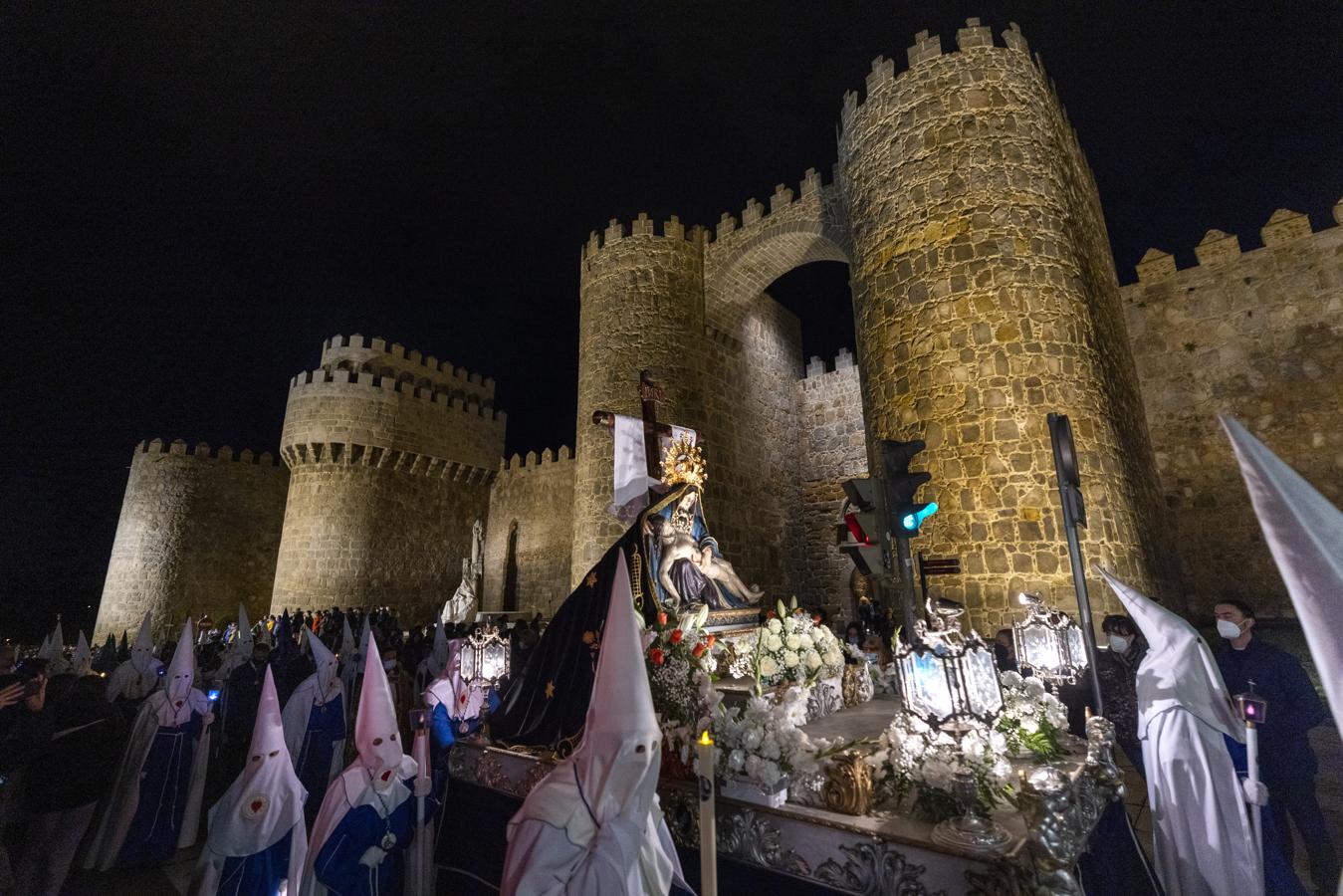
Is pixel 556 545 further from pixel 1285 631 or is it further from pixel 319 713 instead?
pixel 1285 631

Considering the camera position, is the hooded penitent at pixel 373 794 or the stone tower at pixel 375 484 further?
the stone tower at pixel 375 484

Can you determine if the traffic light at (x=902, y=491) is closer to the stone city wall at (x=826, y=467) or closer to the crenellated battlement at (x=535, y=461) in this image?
the stone city wall at (x=826, y=467)

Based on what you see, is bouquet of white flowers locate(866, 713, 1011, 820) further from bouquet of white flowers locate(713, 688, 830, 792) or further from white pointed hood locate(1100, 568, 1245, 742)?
white pointed hood locate(1100, 568, 1245, 742)

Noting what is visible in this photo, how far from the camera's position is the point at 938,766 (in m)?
2.55

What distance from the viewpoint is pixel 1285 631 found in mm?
9898

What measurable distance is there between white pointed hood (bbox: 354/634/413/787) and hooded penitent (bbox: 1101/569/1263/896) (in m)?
4.31

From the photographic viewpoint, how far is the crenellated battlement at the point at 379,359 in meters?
23.3

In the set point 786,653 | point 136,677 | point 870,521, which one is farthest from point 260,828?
point 136,677

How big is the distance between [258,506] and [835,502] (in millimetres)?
23980

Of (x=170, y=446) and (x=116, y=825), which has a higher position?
(x=170, y=446)

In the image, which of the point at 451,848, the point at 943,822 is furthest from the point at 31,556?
the point at 943,822

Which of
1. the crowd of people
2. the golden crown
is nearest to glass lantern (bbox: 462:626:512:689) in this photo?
the crowd of people

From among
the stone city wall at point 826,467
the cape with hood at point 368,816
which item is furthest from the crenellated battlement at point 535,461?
the cape with hood at point 368,816

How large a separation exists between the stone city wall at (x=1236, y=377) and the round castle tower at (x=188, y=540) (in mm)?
30419
